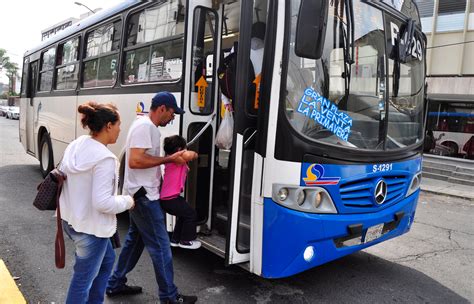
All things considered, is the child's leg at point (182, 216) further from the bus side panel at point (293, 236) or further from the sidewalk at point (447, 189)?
the sidewalk at point (447, 189)

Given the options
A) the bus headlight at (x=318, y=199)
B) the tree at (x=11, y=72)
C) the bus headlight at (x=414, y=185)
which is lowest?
the bus headlight at (x=318, y=199)

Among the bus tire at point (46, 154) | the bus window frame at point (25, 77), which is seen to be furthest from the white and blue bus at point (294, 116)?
the bus window frame at point (25, 77)

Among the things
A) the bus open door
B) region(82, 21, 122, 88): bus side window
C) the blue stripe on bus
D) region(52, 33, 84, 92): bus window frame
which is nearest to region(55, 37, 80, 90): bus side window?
region(52, 33, 84, 92): bus window frame

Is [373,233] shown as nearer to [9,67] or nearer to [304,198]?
[304,198]

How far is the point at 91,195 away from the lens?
252 cm

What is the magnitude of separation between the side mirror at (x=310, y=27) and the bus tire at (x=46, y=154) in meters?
6.43

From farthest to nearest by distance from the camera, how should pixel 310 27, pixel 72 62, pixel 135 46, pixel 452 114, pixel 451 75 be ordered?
pixel 451 75 → pixel 452 114 → pixel 72 62 → pixel 135 46 → pixel 310 27

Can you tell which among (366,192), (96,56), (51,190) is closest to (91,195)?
(51,190)

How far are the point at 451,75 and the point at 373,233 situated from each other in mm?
14132

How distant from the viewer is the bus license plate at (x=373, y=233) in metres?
3.65

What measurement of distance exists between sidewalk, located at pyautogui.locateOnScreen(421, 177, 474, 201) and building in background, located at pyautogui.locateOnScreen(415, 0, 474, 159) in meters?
2.56

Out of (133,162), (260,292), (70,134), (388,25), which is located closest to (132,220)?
(133,162)

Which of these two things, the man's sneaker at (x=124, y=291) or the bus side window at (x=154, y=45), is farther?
the bus side window at (x=154, y=45)

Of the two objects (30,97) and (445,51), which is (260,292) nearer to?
(30,97)
